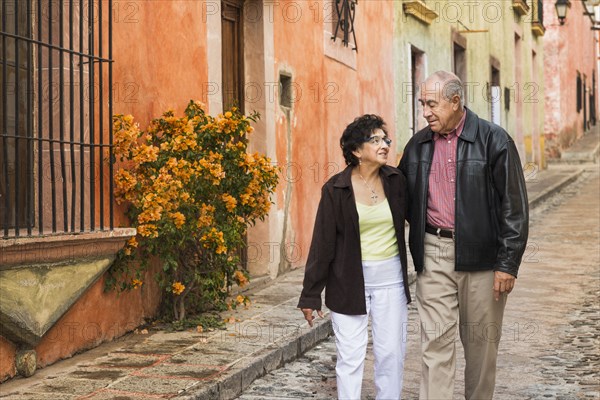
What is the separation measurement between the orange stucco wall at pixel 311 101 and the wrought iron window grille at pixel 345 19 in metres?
0.29

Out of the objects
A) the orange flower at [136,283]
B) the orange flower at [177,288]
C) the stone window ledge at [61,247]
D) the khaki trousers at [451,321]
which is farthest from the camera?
the orange flower at [177,288]

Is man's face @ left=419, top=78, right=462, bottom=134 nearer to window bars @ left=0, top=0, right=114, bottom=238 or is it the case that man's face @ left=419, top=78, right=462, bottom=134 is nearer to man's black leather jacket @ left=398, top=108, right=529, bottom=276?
man's black leather jacket @ left=398, top=108, right=529, bottom=276

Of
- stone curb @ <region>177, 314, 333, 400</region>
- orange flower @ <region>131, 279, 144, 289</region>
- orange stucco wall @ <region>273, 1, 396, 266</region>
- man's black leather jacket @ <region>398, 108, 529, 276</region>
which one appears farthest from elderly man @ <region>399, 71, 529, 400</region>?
orange stucco wall @ <region>273, 1, 396, 266</region>

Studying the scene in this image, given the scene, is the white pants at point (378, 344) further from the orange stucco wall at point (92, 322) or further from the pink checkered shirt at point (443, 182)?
the orange stucco wall at point (92, 322)

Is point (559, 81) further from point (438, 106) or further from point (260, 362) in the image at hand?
point (438, 106)

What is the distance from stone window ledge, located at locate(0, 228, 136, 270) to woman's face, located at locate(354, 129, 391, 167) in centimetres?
211

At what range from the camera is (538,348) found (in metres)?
7.49

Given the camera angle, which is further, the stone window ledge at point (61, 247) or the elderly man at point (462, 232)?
the stone window ledge at point (61, 247)

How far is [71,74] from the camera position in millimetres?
6555

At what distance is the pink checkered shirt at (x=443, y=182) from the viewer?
4.86 metres

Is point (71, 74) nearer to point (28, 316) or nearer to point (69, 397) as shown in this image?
point (28, 316)

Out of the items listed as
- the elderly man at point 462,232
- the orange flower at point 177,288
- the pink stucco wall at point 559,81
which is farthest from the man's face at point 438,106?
the pink stucco wall at point 559,81

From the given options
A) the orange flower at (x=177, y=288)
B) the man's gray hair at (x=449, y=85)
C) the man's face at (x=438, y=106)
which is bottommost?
the orange flower at (x=177, y=288)

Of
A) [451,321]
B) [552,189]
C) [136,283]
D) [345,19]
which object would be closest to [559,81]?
[552,189]
